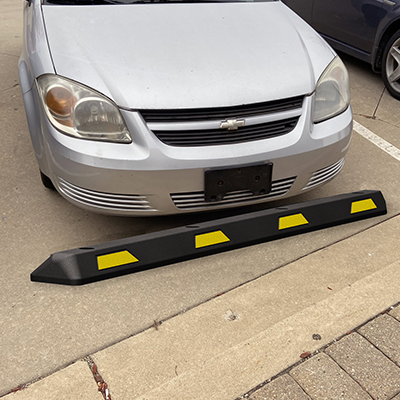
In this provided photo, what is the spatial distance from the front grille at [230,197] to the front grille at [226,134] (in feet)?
0.89

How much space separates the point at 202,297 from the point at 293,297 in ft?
1.53

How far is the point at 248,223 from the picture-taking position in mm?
2775

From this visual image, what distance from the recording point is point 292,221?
2.86 meters

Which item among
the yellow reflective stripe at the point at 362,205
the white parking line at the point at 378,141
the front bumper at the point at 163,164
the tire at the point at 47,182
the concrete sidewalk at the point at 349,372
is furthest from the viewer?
the white parking line at the point at 378,141

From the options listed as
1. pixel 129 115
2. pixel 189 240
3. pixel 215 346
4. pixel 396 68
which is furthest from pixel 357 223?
pixel 396 68

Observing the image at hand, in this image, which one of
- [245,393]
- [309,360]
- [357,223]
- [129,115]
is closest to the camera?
[245,393]

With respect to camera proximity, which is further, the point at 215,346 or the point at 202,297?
the point at 202,297

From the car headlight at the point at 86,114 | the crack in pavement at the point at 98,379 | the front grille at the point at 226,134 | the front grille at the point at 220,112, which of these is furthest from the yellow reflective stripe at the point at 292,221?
the crack in pavement at the point at 98,379

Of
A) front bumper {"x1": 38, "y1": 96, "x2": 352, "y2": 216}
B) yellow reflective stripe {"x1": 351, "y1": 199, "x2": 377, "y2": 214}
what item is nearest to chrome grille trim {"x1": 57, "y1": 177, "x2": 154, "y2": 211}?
front bumper {"x1": 38, "y1": 96, "x2": 352, "y2": 216}

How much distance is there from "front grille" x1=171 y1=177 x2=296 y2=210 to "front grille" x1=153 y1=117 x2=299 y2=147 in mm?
271

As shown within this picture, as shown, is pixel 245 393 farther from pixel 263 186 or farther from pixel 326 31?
pixel 326 31

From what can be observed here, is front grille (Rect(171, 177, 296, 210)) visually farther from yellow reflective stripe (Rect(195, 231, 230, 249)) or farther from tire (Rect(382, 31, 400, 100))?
tire (Rect(382, 31, 400, 100))

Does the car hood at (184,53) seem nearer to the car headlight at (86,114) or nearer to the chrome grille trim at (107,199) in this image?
the car headlight at (86,114)

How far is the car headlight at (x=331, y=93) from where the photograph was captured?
8.75ft
